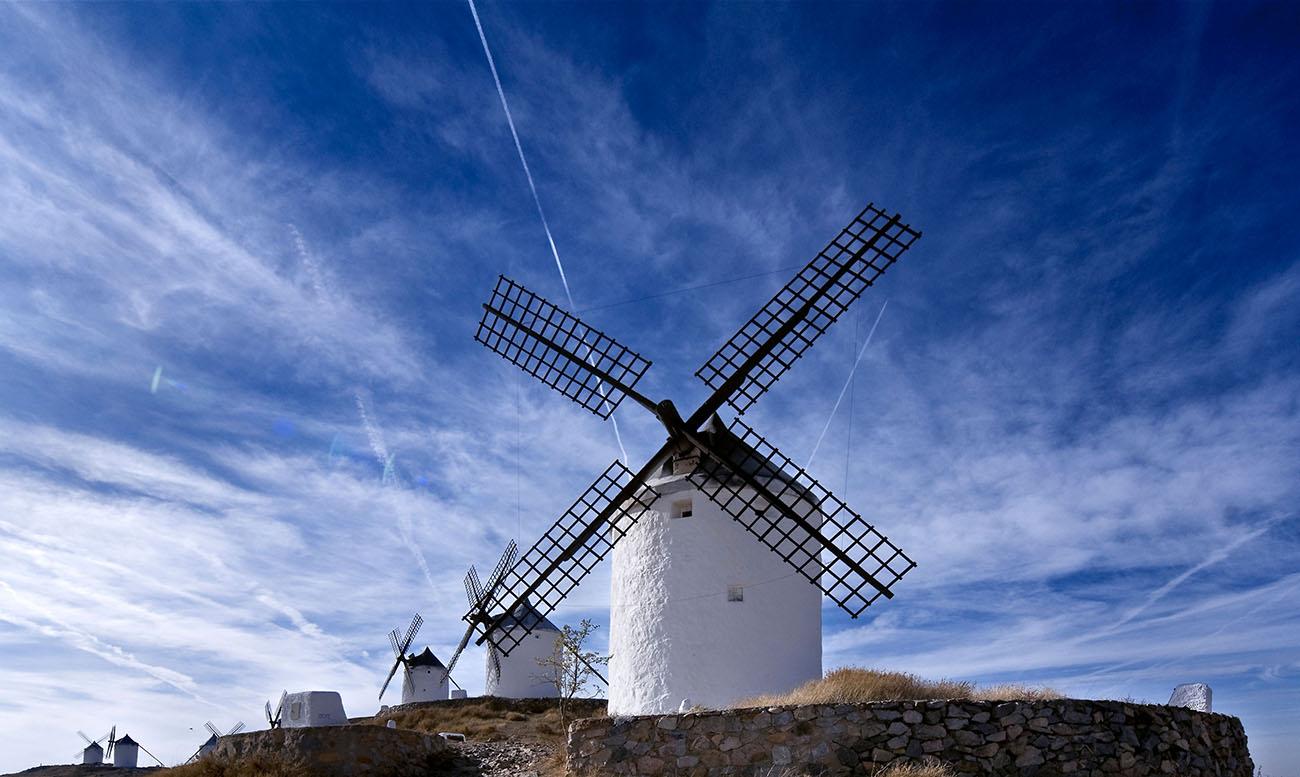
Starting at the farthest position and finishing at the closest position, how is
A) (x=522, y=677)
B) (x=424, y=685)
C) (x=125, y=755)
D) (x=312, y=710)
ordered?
(x=424, y=685), (x=522, y=677), (x=125, y=755), (x=312, y=710)

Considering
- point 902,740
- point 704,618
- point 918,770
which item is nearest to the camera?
point 918,770

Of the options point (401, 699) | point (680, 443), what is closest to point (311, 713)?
point (680, 443)

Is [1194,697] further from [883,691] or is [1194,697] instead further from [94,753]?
[94,753]

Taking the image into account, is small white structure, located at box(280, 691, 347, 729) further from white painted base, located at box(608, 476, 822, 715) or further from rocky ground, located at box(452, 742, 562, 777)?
white painted base, located at box(608, 476, 822, 715)

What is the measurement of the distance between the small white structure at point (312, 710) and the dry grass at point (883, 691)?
5446 millimetres

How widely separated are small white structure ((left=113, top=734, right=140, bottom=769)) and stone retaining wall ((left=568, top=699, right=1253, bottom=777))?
20.2 m

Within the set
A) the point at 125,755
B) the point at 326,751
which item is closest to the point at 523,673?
the point at 125,755

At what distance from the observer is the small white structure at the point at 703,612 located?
13.6 m

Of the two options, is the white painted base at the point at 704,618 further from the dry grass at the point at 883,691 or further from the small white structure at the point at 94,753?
the small white structure at the point at 94,753

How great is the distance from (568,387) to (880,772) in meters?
8.53

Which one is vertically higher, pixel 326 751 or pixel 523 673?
pixel 523 673

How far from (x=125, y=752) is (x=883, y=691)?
73.2ft

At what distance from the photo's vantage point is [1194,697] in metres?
12.6

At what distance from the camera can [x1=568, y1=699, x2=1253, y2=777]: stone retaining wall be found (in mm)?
9305
